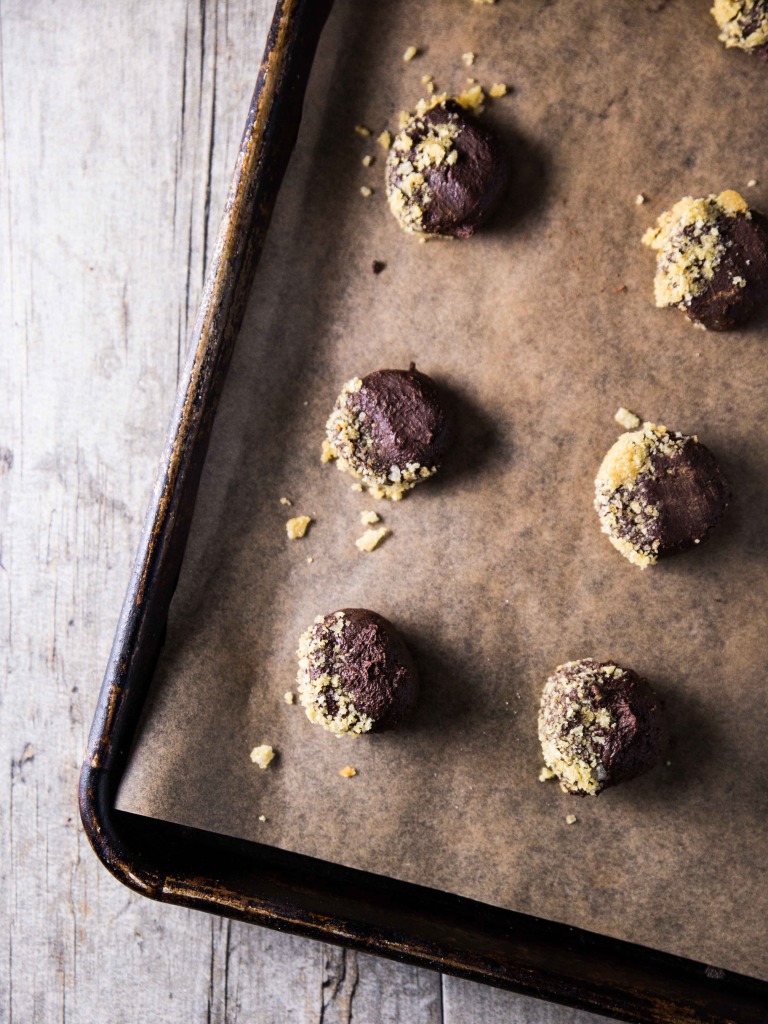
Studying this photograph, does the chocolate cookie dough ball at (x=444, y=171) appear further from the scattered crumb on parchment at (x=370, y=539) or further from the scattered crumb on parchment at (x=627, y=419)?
the scattered crumb on parchment at (x=370, y=539)

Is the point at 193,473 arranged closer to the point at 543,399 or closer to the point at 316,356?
the point at 316,356

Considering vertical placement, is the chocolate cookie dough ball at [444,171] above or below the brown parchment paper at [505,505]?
above

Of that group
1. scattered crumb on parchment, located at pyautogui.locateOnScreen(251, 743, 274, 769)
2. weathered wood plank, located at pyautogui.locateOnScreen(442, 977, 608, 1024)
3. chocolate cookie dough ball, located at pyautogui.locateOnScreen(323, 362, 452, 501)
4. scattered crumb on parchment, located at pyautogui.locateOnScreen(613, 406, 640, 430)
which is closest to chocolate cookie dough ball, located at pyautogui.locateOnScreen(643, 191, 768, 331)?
scattered crumb on parchment, located at pyautogui.locateOnScreen(613, 406, 640, 430)

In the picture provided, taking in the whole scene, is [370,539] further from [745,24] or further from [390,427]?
[745,24]

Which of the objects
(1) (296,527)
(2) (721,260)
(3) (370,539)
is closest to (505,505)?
(3) (370,539)

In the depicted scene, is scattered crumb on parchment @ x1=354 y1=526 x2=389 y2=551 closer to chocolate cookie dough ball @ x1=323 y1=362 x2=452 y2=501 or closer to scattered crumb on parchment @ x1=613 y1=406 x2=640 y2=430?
chocolate cookie dough ball @ x1=323 y1=362 x2=452 y2=501

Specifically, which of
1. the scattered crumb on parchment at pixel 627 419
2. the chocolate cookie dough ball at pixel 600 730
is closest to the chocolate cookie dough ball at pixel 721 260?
the scattered crumb on parchment at pixel 627 419

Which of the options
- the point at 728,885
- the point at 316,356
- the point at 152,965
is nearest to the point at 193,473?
the point at 316,356
